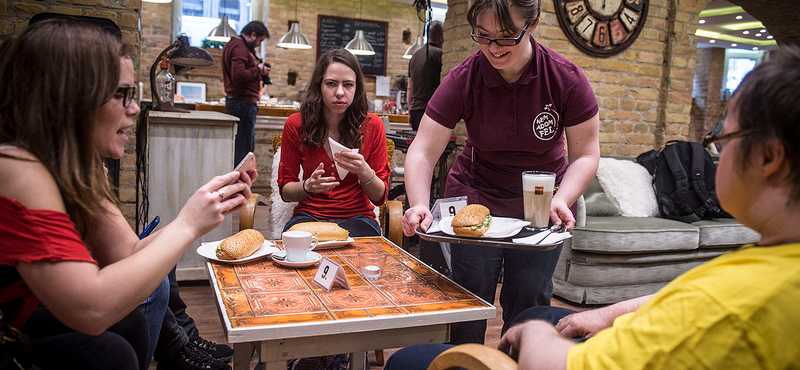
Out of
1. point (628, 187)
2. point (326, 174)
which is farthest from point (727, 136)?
point (628, 187)

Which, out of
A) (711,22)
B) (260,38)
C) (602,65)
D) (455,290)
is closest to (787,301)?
(455,290)

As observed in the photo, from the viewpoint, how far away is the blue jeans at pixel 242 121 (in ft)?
18.0

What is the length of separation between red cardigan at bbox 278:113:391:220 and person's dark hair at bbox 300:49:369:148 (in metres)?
0.05

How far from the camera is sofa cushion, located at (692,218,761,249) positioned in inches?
143

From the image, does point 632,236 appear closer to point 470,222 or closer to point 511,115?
point 511,115

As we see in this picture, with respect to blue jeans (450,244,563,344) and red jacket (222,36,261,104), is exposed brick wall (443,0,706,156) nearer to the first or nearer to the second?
red jacket (222,36,261,104)

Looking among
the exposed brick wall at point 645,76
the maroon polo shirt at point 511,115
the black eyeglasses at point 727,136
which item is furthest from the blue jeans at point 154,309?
the exposed brick wall at point 645,76

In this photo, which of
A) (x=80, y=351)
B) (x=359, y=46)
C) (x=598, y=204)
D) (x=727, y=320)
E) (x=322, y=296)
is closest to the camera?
(x=727, y=320)

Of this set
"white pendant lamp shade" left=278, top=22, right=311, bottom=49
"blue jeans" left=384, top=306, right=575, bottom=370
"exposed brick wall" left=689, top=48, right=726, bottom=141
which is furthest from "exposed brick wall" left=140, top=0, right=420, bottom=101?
"exposed brick wall" left=689, top=48, right=726, bottom=141

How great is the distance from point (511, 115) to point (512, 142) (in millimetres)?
85

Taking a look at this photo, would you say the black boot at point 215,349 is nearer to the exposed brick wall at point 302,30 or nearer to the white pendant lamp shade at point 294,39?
the white pendant lamp shade at point 294,39

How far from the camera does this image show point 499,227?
1690 mm

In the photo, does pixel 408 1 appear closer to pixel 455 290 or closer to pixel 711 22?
pixel 711 22

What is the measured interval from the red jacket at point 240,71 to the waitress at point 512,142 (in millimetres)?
3919
